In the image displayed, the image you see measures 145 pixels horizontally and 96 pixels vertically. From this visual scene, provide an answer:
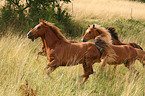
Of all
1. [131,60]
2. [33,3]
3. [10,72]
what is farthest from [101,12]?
[10,72]

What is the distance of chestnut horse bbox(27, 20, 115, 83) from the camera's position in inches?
171

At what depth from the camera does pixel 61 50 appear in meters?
4.41

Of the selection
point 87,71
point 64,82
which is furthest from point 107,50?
point 64,82

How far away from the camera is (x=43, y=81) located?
4086 mm

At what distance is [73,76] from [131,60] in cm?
158

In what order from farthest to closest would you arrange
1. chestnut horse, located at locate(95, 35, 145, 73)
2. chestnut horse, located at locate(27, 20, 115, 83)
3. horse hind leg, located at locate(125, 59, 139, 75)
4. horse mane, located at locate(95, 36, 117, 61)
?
horse hind leg, located at locate(125, 59, 139, 75), chestnut horse, located at locate(95, 35, 145, 73), horse mane, located at locate(95, 36, 117, 61), chestnut horse, located at locate(27, 20, 115, 83)

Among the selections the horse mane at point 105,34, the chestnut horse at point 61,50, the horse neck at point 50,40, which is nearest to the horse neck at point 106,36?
the horse mane at point 105,34

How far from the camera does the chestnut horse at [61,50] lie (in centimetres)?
435

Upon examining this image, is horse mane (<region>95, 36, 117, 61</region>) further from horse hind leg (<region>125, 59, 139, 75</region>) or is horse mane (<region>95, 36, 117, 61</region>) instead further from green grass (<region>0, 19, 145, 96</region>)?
horse hind leg (<region>125, 59, 139, 75</region>)

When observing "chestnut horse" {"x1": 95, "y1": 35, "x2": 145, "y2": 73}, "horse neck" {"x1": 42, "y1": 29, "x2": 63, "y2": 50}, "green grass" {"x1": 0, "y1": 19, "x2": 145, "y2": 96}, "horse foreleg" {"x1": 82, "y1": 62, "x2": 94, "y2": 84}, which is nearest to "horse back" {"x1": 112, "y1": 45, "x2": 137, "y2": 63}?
"chestnut horse" {"x1": 95, "y1": 35, "x2": 145, "y2": 73}

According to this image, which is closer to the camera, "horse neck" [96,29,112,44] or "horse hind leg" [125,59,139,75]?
"horse neck" [96,29,112,44]

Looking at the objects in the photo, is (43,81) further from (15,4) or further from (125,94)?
(15,4)

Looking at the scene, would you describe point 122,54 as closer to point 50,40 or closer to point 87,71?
point 87,71

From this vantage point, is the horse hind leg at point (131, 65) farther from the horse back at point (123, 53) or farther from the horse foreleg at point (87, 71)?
the horse foreleg at point (87, 71)
